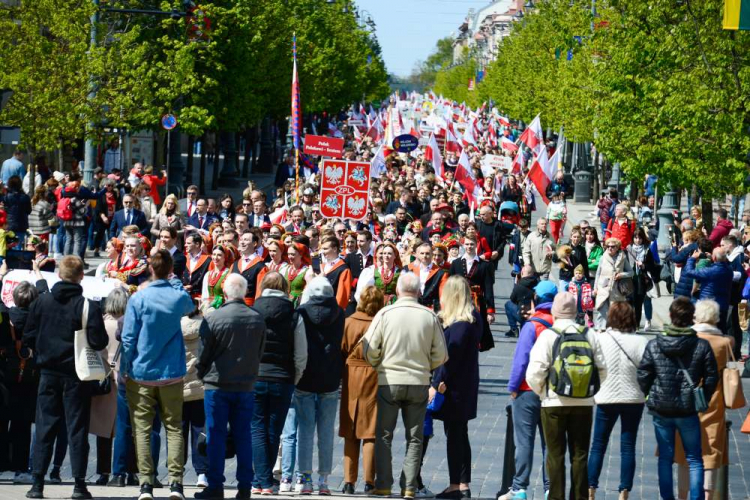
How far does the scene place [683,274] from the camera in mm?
19141

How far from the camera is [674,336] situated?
10.3 meters

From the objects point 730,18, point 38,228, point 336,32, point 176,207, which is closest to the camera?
point 730,18

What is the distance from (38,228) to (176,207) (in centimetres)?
470

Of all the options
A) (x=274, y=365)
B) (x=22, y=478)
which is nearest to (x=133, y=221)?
(x=22, y=478)

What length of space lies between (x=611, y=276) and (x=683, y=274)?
908mm

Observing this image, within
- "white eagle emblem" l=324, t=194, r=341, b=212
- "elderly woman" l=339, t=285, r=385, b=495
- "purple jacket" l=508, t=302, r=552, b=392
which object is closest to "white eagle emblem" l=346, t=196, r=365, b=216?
"white eagle emblem" l=324, t=194, r=341, b=212

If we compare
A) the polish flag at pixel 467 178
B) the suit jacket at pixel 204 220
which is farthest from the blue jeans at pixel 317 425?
the polish flag at pixel 467 178

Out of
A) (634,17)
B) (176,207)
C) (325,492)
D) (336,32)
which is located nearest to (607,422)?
(325,492)

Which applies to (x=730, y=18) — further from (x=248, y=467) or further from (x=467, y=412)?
(x=248, y=467)

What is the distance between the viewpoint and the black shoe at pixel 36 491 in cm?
988

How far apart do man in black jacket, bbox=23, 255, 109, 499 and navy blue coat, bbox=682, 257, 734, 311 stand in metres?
10.2

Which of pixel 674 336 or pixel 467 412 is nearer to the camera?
pixel 674 336

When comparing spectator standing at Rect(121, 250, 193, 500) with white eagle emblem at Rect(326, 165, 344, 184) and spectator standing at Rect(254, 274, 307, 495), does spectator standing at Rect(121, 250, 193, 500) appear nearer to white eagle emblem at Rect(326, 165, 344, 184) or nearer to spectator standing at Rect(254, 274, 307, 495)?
spectator standing at Rect(254, 274, 307, 495)

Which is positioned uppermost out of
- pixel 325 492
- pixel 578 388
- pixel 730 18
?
pixel 730 18
